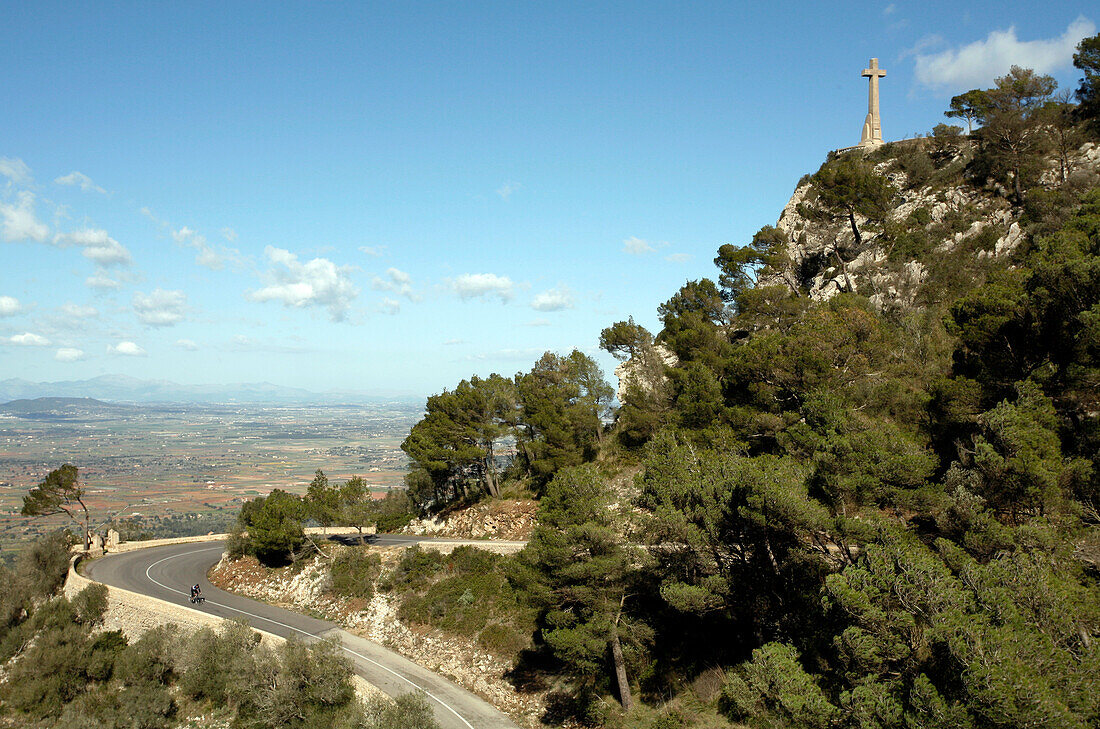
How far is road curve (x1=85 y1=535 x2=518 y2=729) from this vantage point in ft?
72.6

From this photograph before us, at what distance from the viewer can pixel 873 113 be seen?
59.2 metres

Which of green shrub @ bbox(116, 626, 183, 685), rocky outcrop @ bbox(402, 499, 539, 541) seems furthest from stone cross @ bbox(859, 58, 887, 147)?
green shrub @ bbox(116, 626, 183, 685)

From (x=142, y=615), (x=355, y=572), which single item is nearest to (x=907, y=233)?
(x=355, y=572)

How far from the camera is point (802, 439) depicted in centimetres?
2008

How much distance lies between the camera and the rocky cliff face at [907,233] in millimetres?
36844

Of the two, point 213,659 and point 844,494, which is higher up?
point 844,494

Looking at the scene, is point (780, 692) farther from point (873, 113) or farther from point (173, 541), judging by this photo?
point (873, 113)

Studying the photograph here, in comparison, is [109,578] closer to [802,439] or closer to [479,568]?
[479,568]

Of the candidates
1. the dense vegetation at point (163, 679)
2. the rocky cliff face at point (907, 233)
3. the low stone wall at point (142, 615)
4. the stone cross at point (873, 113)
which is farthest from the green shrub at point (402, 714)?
the stone cross at point (873, 113)

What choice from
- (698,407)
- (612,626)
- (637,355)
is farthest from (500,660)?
(637,355)

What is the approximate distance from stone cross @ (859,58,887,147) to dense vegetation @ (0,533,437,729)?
6760 cm

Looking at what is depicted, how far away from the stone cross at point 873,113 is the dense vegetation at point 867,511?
810 inches

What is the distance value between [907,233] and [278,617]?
166 ft

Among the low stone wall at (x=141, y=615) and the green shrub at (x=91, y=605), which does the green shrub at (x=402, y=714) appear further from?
the green shrub at (x=91, y=605)
